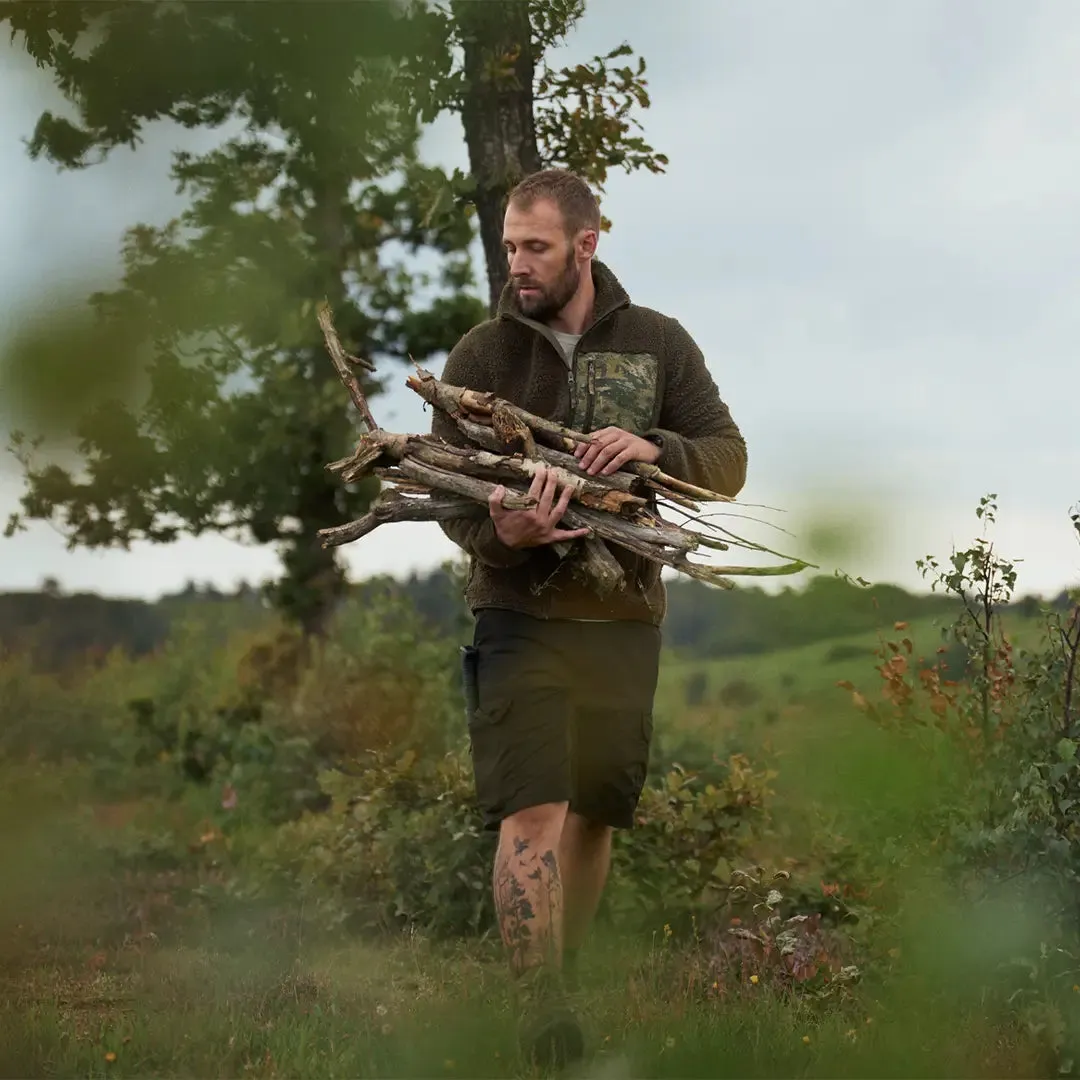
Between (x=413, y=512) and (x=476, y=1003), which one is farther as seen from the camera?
(x=476, y=1003)

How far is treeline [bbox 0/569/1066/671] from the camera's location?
2084mm

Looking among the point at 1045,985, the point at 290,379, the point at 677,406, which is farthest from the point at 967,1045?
the point at 290,379

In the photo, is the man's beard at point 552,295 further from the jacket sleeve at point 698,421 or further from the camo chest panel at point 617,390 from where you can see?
the jacket sleeve at point 698,421

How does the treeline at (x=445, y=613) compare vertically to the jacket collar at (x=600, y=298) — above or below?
below

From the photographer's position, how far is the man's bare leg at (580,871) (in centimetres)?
436

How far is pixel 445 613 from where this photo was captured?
1048cm

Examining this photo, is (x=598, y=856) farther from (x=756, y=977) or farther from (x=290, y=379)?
(x=290, y=379)

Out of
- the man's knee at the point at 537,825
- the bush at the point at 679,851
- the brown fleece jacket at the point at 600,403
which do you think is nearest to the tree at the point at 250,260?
the brown fleece jacket at the point at 600,403

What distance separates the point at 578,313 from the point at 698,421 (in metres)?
0.50

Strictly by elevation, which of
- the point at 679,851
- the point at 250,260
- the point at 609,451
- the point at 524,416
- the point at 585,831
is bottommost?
the point at 679,851

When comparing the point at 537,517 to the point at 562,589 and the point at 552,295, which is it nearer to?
the point at 562,589

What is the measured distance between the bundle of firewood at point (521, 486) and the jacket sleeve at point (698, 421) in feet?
0.46

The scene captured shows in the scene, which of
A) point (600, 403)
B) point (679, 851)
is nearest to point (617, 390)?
point (600, 403)

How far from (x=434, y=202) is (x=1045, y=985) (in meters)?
4.14
